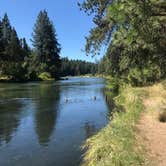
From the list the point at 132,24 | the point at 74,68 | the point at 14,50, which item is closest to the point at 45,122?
the point at 132,24

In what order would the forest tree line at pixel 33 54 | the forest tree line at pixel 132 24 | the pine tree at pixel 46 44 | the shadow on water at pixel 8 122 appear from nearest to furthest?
the forest tree line at pixel 132 24, the shadow on water at pixel 8 122, the forest tree line at pixel 33 54, the pine tree at pixel 46 44

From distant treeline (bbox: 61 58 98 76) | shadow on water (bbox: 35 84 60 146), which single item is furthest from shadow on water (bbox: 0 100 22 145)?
distant treeline (bbox: 61 58 98 76)

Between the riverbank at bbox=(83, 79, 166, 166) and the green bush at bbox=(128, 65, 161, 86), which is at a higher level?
the green bush at bbox=(128, 65, 161, 86)

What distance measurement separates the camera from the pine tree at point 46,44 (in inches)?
3366

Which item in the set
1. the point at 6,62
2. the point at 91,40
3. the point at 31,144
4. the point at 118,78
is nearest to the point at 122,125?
the point at 31,144

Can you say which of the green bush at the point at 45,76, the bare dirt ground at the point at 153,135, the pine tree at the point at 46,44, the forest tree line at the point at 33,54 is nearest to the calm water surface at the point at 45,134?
the bare dirt ground at the point at 153,135

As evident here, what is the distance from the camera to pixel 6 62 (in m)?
69.8

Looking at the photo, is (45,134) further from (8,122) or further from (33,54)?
(33,54)

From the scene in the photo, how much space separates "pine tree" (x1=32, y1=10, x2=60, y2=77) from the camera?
85.5m

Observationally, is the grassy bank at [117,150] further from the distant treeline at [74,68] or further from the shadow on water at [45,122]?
the distant treeline at [74,68]

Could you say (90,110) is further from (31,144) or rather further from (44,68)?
(44,68)

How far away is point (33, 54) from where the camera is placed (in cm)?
8694

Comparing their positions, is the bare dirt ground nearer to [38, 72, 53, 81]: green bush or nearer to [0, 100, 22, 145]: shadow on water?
[0, 100, 22, 145]: shadow on water

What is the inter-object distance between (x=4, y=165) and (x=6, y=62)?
6125 cm
